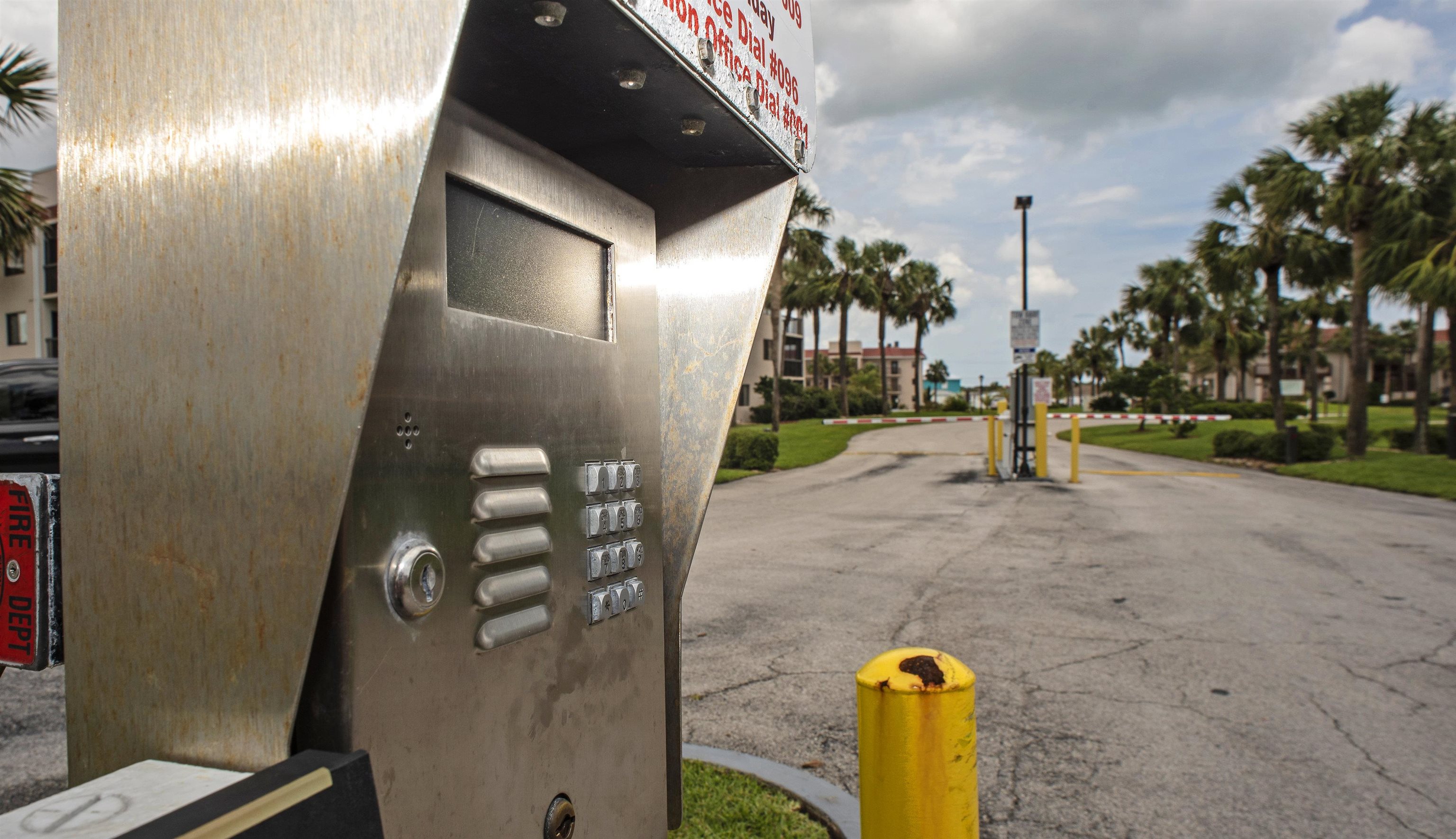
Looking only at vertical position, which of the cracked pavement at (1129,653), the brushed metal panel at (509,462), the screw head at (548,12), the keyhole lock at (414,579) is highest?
the screw head at (548,12)

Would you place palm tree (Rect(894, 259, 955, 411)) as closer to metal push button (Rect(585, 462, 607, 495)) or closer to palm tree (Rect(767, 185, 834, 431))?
palm tree (Rect(767, 185, 834, 431))

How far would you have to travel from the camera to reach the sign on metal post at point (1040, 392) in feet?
52.4

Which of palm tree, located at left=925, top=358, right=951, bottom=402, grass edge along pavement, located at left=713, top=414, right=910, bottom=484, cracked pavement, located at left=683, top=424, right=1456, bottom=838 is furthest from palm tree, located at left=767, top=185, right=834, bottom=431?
palm tree, located at left=925, top=358, right=951, bottom=402

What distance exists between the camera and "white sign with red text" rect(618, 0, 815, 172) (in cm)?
162

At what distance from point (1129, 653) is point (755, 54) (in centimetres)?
456

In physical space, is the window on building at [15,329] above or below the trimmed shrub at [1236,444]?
above

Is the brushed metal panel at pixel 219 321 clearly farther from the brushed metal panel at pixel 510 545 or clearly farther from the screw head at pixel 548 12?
the brushed metal panel at pixel 510 545

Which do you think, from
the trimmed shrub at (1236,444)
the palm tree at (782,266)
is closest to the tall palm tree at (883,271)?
the palm tree at (782,266)

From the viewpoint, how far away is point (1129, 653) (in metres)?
5.26

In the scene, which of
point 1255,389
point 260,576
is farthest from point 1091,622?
point 1255,389

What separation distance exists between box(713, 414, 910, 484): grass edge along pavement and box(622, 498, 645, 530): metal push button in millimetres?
9259

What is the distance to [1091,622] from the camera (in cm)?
597

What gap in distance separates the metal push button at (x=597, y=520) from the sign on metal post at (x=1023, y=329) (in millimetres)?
17065

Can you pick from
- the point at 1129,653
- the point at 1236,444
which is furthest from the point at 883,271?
the point at 1129,653
